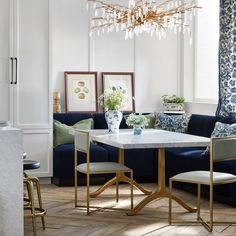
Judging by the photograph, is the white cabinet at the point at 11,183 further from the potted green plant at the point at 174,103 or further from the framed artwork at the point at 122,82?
the potted green plant at the point at 174,103

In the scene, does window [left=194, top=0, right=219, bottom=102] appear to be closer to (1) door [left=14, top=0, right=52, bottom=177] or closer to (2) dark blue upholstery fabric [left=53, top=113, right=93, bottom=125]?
(2) dark blue upholstery fabric [left=53, top=113, right=93, bottom=125]

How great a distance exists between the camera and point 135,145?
18.2 ft

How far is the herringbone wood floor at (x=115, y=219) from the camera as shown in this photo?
521cm

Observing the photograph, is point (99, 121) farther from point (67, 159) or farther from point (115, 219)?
point (115, 219)

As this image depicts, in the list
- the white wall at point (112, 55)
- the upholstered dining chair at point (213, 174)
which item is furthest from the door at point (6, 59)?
the upholstered dining chair at point (213, 174)

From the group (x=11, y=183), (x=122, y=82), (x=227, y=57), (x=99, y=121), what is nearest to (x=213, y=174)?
(x=11, y=183)

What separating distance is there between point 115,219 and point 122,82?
3201mm

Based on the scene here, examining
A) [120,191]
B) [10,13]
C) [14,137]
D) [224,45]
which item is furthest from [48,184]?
[14,137]

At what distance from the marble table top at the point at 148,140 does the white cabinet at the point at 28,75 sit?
1070mm

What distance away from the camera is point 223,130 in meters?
6.86

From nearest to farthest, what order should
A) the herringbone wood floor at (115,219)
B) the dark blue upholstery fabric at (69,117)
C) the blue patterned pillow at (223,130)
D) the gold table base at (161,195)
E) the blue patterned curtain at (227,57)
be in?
the herringbone wood floor at (115,219) < the gold table base at (161,195) < the blue patterned pillow at (223,130) < the blue patterned curtain at (227,57) < the dark blue upholstery fabric at (69,117)

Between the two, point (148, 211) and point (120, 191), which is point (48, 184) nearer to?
point (120, 191)

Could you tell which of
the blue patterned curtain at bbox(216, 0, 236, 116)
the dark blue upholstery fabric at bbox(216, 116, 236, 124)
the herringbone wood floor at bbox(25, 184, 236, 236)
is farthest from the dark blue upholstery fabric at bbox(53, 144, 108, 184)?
the blue patterned curtain at bbox(216, 0, 236, 116)

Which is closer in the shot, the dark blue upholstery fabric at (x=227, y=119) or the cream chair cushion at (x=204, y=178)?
the cream chair cushion at (x=204, y=178)
